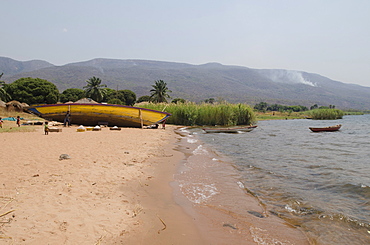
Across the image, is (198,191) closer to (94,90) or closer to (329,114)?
(94,90)

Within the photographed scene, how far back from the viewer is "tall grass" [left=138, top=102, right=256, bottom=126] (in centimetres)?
2716

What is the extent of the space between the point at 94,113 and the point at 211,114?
40.4ft

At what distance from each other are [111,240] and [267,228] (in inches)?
86.6

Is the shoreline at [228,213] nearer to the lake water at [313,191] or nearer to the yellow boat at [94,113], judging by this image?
the lake water at [313,191]

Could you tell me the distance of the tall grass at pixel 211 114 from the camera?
2716 cm

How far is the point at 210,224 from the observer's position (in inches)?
149

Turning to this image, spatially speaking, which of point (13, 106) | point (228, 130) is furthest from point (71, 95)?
point (228, 130)

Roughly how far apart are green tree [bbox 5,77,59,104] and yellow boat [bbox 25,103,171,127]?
27.6 metres

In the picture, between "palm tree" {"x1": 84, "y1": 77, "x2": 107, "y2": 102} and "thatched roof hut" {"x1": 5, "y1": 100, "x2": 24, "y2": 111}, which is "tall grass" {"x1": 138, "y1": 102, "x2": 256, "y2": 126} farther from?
"palm tree" {"x1": 84, "y1": 77, "x2": 107, "y2": 102}

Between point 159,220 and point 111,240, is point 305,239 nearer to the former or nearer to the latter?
point 159,220

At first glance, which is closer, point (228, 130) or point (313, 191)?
point (313, 191)

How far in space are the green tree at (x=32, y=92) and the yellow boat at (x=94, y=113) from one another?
90.5 ft

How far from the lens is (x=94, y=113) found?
20.1 metres

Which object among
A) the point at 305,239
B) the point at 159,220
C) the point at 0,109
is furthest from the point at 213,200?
the point at 0,109
